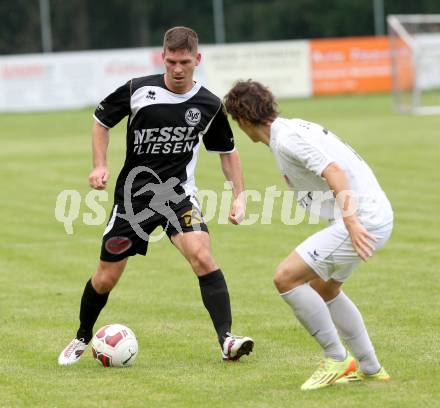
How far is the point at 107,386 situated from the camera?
248 inches

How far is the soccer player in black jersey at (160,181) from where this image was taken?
6910mm

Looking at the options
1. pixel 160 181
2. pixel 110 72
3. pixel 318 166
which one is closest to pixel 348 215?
pixel 318 166

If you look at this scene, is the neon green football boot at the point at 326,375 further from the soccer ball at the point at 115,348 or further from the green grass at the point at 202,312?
the soccer ball at the point at 115,348

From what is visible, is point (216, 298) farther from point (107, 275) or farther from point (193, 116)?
point (193, 116)

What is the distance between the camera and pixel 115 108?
7.08 meters

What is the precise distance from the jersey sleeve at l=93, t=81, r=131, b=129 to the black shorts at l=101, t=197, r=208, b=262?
57cm

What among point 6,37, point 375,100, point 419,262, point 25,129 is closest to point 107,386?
point 419,262

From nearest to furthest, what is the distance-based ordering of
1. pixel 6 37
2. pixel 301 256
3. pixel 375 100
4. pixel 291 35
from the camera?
pixel 301 256 → pixel 375 100 → pixel 6 37 → pixel 291 35

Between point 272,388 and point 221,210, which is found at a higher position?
point 272,388

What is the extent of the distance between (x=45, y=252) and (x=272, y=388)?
6.10m

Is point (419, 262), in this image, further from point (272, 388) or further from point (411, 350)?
point (272, 388)

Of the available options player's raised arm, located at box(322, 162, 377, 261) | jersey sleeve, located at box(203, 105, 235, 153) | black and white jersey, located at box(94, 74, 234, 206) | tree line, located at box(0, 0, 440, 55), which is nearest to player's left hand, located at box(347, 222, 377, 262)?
player's raised arm, located at box(322, 162, 377, 261)

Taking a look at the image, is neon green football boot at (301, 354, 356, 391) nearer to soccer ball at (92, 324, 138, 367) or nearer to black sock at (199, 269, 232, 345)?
black sock at (199, 269, 232, 345)

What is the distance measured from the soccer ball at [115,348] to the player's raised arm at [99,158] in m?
0.94
